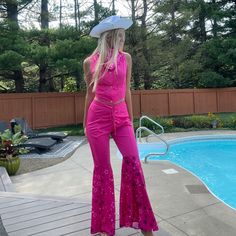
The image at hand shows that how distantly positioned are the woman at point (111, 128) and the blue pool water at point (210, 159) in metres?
2.74

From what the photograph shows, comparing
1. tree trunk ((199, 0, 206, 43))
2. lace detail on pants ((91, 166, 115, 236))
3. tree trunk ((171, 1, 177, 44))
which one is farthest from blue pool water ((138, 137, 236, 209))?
tree trunk ((199, 0, 206, 43))

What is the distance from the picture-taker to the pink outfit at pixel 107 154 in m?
2.25

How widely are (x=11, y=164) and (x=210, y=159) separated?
204 inches

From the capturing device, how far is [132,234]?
8.12 feet

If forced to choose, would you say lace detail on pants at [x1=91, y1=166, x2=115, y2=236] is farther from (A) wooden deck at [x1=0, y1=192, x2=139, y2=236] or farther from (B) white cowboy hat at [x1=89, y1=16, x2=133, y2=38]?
(B) white cowboy hat at [x1=89, y1=16, x2=133, y2=38]

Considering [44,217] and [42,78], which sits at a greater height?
[42,78]

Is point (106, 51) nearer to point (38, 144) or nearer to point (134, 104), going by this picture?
point (38, 144)

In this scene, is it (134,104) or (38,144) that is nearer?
(38,144)

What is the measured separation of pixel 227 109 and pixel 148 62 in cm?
625

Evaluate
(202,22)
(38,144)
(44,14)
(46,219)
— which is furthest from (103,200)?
(202,22)

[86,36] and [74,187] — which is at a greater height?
[86,36]

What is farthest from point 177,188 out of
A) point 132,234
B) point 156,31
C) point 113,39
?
point 156,31

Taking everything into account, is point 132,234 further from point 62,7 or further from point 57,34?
point 62,7

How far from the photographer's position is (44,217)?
283 cm
